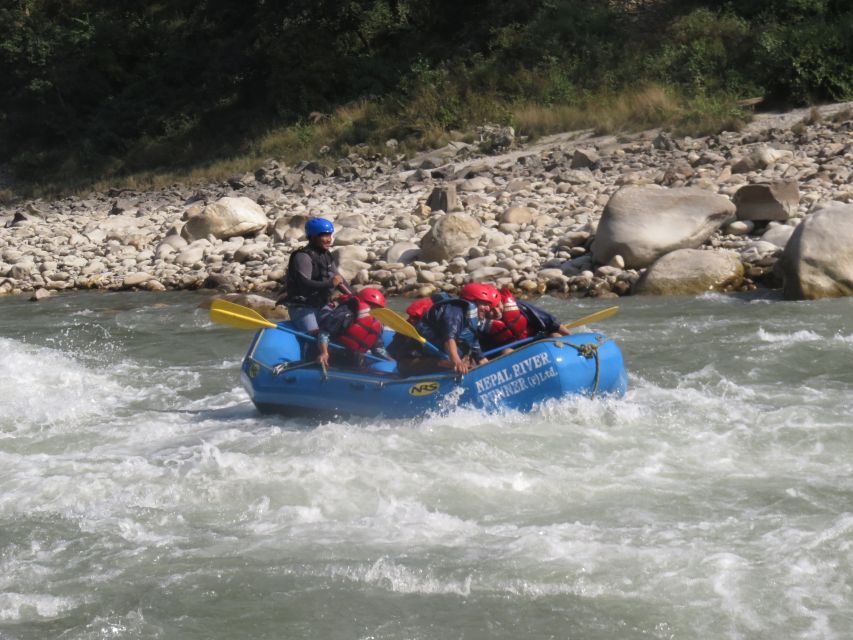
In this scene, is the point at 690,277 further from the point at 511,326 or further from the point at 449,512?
the point at 449,512

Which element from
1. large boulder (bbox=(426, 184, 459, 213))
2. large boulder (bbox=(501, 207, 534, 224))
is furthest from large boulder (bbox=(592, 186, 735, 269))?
large boulder (bbox=(426, 184, 459, 213))

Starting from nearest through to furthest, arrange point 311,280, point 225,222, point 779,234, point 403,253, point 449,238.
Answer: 1. point 311,280
2. point 779,234
3. point 449,238
4. point 403,253
5. point 225,222

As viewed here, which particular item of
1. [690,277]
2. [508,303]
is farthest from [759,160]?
[508,303]

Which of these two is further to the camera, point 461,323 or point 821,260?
point 821,260

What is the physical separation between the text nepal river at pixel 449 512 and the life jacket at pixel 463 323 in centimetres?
50

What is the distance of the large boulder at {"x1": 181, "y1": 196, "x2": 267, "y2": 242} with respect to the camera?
1566 cm

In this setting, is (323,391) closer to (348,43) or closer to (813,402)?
(813,402)

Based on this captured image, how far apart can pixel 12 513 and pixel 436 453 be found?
7.56 ft

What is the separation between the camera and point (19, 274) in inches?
612

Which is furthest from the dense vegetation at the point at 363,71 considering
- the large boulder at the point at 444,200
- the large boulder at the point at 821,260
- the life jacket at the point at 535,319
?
the life jacket at the point at 535,319

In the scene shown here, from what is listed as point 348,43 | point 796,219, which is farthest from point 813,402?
point 348,43

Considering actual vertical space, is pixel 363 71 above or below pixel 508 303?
below

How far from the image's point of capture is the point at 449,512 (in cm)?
572

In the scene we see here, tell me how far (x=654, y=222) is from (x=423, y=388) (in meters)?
5.61
